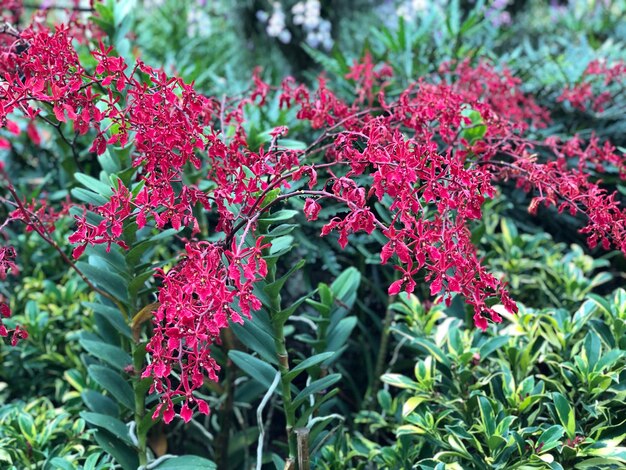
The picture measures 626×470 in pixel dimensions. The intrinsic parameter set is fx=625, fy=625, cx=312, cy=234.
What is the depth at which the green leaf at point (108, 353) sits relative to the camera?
1325mm

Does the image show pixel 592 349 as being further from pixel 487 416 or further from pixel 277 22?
pixel 277 22

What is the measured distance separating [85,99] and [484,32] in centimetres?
252

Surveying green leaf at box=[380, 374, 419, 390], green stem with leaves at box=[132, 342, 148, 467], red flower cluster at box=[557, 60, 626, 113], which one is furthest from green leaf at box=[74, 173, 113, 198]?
red flower cluster at box=[557, 60, 626, 113]

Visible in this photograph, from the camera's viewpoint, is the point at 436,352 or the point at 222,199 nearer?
the point at 222,199

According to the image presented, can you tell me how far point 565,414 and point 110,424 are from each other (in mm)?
902

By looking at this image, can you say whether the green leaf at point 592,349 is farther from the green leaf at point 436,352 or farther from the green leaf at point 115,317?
the green leaf at point 115,317

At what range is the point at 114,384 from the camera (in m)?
1.32

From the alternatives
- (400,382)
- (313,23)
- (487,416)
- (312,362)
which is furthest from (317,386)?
(313,23)

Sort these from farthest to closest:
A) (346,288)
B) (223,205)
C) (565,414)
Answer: (346,288) < (565,414) < (223,205)

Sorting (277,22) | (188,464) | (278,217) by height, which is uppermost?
(277,22)

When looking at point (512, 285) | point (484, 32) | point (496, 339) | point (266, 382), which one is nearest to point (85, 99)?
point (266, 382)

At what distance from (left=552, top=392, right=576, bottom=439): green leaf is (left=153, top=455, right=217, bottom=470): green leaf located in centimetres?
67

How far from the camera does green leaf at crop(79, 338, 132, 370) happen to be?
1.33 m

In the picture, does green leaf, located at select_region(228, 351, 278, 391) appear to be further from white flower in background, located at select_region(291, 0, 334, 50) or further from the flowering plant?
white flower in background, located at select_region(291, 0, 334, 50)
